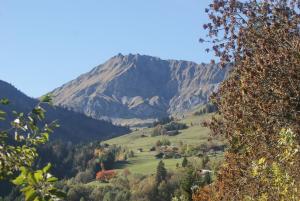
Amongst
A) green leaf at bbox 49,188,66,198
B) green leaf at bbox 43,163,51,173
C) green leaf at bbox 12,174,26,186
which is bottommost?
green leaf at bbox 49,188,66,198

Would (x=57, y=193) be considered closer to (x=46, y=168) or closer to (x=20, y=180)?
(x=46, y=168)

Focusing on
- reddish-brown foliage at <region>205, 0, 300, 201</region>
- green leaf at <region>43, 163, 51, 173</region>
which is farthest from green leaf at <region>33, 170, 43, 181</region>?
reddish-brown foliage at <region>205, 0, 300, 201</region>

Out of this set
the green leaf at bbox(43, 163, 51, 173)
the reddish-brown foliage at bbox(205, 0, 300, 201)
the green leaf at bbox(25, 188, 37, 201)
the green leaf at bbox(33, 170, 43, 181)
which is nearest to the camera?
the green leaf at bbox(25, 188, 37, 201)

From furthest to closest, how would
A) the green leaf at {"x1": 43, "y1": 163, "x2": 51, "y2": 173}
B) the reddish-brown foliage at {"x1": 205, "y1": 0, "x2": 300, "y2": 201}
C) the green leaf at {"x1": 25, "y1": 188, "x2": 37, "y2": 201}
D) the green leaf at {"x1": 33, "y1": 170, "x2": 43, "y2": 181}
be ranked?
1. the reddish-brown foliage at {"x1": 205, "y1": 0, "x2": 300, "y2": 201}
2. the green leaf at {"x1": 43, "y1": 163, "x2": 51, "y2": 173}
3. the green leaf at {"x1": 33, "y1": 170, "x2": 43, "y2": 181}
4. the green leaf at {"x1": 25, "y1": 188, "x2": 37, "y2": 201}

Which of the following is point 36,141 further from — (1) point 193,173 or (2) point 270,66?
(1) point 193,173

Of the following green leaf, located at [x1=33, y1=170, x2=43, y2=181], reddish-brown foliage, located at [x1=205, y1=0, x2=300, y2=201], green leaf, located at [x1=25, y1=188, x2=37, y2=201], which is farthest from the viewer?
reddish-brown foliage, located at [x1=205, y1=0, x2=300, y2=201]

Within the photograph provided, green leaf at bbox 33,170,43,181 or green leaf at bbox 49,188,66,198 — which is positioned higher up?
green leaf at bbox 33,170,43,181

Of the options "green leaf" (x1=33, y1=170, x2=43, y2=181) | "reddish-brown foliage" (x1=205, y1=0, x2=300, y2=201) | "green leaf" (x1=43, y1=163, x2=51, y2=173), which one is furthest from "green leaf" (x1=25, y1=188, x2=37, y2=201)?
"reddish-brown foliage" (x1=205, y1=0, x2=300, y2=201)

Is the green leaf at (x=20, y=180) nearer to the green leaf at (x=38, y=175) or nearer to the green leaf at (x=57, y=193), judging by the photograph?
the green leaf at (x=38, y=175)

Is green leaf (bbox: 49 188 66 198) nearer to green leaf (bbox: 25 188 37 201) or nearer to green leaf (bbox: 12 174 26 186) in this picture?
green leaf (bbox: 25 188 37 201)

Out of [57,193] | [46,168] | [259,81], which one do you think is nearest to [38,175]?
[46,168]

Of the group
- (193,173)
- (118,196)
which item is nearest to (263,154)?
(193,173)

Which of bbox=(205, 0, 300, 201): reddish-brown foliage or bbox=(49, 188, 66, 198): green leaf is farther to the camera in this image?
bbox=(205, 0, 300, 201): reddish-brown foliage

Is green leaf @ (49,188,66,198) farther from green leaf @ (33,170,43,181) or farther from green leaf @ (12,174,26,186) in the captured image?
green leaf @ (12,174,26,186)
